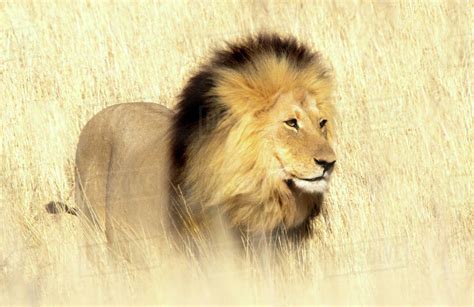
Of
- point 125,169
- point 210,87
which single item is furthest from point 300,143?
point 125,169

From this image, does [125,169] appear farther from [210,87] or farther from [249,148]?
[249,148]

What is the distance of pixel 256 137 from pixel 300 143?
0.22 meters

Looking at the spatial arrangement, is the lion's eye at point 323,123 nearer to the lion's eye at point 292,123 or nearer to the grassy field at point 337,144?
the lion's eye at point 292,123

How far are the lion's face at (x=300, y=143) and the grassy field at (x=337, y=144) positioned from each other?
50 cm

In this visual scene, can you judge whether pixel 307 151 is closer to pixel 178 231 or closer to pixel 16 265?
pixel 178 231

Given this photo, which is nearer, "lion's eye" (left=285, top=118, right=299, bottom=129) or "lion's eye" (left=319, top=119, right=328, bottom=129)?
"lion's eye" (left=285, top=118, right=299, bottom=129)

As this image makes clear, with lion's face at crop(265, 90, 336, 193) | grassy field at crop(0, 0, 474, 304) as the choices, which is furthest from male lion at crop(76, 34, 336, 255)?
grassy field at crop(0, 0, 474, 304)

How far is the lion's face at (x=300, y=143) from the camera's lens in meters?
4.13

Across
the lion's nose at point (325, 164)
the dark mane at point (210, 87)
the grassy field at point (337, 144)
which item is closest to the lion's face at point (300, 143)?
the lion's nose at point (325, 164)

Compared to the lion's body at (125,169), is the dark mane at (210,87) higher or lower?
higher

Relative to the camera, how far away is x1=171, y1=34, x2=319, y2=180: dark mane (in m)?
4.41

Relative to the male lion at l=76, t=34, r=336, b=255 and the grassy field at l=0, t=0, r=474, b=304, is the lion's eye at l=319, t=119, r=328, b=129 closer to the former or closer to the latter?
the male lion at l=76, t=34, r=336, b=255

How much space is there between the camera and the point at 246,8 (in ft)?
26.1

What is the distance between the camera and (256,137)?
4.29 metres
